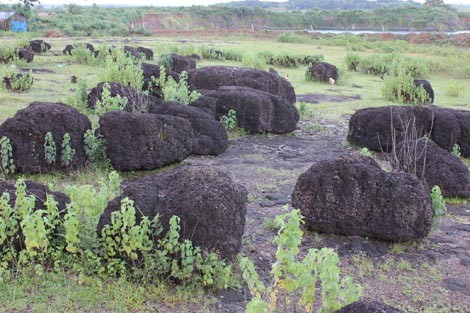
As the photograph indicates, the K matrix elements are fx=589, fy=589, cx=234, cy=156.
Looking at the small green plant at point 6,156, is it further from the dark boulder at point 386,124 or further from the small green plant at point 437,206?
the dark boulder at point 386,124

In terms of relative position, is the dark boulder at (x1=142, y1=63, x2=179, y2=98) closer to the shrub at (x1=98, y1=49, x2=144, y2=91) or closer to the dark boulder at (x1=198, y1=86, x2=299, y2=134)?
the shrub at (x1=98, y1=49, x2=144, y2=91)

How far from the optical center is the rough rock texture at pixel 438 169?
278 inches

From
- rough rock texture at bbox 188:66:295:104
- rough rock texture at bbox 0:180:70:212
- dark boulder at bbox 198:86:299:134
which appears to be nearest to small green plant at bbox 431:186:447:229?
rough rock texture at bbox 0:180:70:212

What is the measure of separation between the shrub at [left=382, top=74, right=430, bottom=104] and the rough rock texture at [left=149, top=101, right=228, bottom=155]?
6817 millimetres

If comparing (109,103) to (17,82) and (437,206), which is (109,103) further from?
(437,206)

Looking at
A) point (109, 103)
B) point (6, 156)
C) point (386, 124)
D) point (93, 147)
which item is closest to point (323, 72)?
point (386, 124)

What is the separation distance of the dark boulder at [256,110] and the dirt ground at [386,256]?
2201mm

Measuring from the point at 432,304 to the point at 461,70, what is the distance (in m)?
19.3

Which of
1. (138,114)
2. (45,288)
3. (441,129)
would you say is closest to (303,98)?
(441,129)

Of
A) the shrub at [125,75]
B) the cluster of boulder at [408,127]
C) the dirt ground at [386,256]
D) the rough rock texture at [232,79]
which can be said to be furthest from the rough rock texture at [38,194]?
the rough rock texture at [232,79]

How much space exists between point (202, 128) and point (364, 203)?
369cm

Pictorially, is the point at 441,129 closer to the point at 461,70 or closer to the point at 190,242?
the point at 190,242

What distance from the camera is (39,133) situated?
709 cm

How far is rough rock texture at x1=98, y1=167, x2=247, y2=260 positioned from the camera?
15.2 feet
